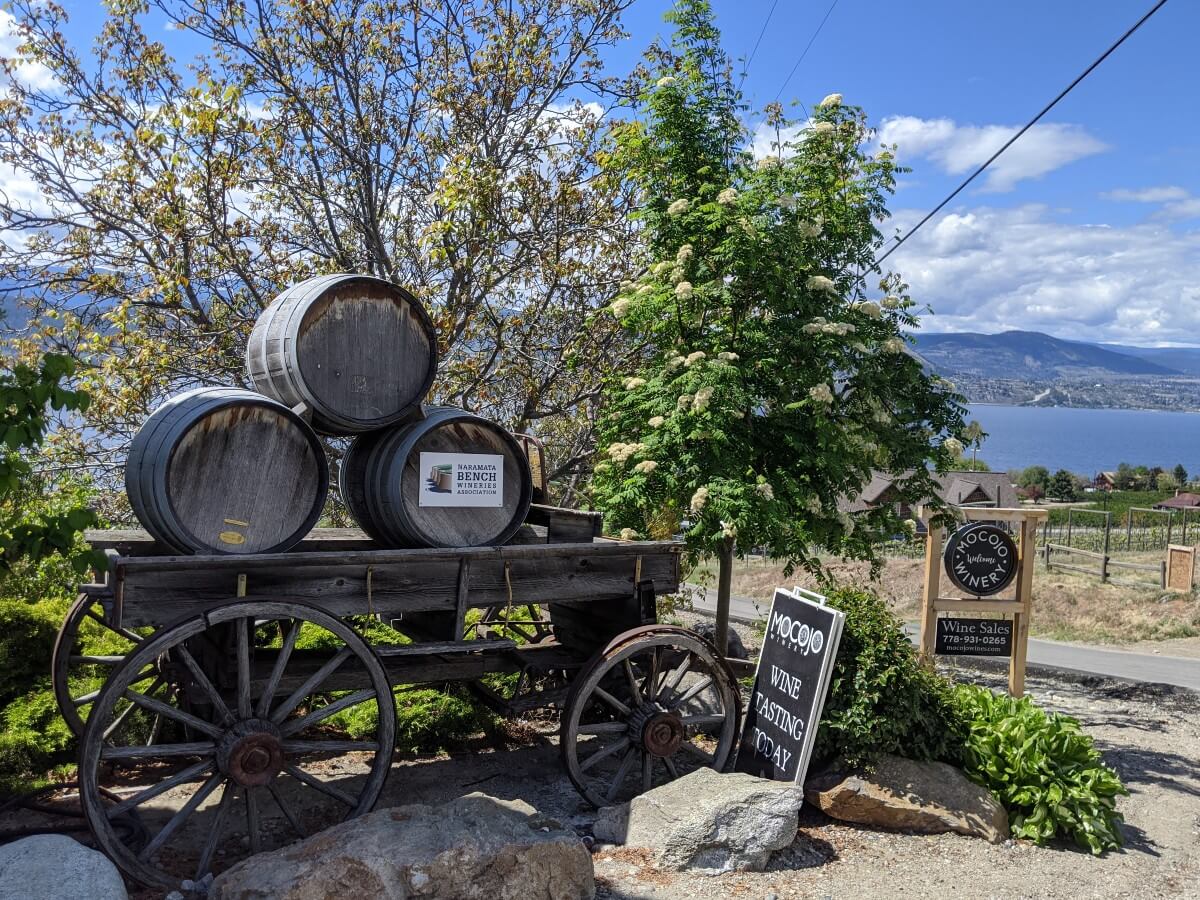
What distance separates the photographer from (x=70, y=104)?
7852 mm

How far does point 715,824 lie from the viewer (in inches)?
184

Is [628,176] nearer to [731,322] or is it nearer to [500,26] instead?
[731,322]

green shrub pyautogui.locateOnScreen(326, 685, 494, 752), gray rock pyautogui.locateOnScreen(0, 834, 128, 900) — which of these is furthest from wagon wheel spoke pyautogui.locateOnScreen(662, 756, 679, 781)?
gray rock pyautogui.locateOnScreen(0, 834, 128, 900)

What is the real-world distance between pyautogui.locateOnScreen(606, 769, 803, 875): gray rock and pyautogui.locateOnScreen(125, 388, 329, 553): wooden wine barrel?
2.23 m

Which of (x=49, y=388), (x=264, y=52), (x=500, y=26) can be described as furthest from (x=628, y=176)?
(x=49, y=388)

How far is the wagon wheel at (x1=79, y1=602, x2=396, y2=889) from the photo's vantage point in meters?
→ 4.05

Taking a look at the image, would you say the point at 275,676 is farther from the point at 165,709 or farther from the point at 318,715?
the point at 165,709

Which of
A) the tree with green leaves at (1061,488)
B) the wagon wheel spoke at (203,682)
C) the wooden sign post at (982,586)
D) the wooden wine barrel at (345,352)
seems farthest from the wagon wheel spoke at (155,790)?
the tree with green leaves at (1061,488)

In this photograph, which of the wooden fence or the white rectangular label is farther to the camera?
the wooden fence

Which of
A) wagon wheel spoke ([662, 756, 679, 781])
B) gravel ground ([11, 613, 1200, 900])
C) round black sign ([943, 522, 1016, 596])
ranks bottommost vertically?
gravel ground ([11, 613, 1200, 900])

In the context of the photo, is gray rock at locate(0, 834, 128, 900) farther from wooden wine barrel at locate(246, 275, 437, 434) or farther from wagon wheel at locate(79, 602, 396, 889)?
wooden wine barrel at locate(246, 275, 437, 434)

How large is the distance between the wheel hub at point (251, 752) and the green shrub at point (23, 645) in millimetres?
2294

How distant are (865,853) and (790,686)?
0.97m

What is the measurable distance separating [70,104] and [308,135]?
1855mm
